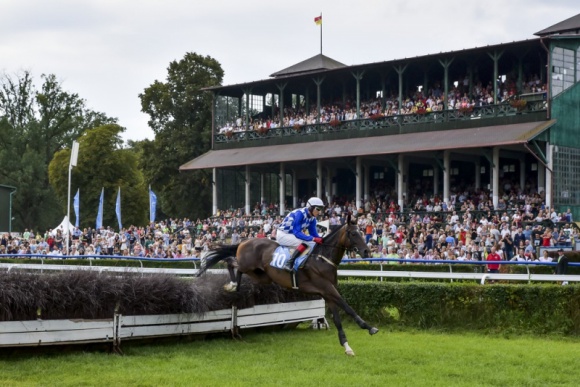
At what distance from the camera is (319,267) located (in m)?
12.2

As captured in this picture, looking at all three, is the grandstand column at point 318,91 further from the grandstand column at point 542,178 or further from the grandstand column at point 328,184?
the grandstand column at point 542,178

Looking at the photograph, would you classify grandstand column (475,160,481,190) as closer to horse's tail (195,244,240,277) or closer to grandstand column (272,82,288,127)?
grandstand column (272,82,288,127)

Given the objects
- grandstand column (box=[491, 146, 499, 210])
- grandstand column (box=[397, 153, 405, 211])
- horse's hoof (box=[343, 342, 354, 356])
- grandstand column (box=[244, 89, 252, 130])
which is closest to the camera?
horse's hoof (box=[343, 342, 354, 356])

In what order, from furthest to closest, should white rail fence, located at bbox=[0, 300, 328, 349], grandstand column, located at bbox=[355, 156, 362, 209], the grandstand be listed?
1. grandstand column, located at bbox=[355, 156, 362, 209]
2. the grandstand
3. white rail fence, located at bbox=[0, 300, 328, 349]

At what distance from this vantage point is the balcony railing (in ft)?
106

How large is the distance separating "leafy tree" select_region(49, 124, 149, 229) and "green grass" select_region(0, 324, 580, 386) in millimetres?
44815

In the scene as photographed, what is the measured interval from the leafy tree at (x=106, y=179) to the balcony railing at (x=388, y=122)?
15415mm

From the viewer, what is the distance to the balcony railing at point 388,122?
106ft

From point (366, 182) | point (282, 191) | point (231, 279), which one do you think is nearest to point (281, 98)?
point (282, 191)

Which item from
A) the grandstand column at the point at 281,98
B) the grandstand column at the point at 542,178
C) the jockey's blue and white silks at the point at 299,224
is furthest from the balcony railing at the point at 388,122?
the jockey's blue and white silks at the point at 299,224

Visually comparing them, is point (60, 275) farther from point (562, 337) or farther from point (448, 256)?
point (448, 256)

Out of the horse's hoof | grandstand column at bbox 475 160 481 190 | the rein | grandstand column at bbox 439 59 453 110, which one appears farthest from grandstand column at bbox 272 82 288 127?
the horse's hoof

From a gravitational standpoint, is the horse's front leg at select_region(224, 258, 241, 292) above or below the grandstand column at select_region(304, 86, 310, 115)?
below

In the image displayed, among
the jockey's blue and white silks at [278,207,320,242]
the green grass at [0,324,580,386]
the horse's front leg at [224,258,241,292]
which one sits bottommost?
the green grass at [0,324,580,386]
